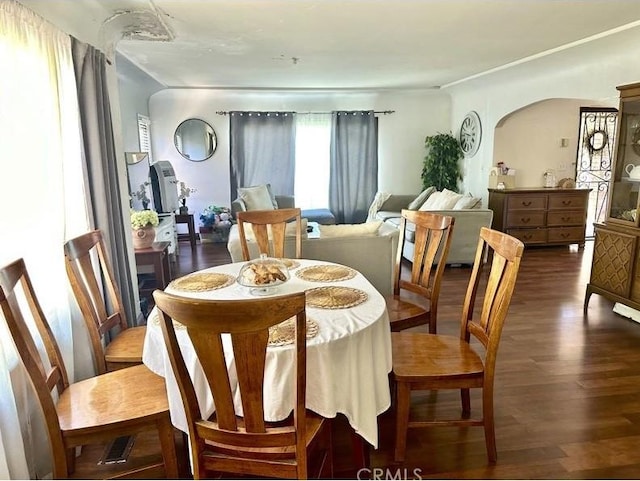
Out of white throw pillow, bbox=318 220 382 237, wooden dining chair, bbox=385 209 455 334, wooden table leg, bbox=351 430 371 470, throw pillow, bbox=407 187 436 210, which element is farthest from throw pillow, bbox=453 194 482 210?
wooden table leg, bbox=351 430 371 470

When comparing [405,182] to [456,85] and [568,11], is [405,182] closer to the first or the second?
[456,85]

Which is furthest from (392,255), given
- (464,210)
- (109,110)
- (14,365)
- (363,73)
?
(363,73)

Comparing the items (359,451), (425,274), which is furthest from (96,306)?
(425,274)

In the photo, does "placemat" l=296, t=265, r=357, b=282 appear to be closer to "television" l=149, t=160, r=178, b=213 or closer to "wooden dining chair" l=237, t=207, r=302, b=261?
"wooden dining chair" l=237, t=207, r=302, b=261

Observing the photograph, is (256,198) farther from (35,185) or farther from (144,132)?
(35,185)

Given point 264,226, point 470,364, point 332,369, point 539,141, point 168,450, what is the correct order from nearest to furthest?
point 332,369, point 168,450, point 470,364, point 264,226, point 539,141

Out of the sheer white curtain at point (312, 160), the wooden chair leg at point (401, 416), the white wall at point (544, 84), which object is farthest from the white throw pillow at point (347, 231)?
the sheer white curtain at point (312, 160)

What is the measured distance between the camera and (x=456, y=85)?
6398 mm

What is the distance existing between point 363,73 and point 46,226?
4285 millimetres

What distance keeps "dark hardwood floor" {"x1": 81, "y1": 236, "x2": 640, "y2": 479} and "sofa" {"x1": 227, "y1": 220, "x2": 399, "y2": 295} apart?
0.68 metres

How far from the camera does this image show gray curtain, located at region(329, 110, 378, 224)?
23.6 feet

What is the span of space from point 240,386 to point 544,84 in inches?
209

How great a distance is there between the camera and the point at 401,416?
6.21 ft
